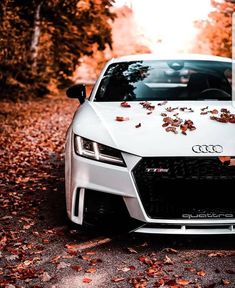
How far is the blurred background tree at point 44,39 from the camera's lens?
612 inches

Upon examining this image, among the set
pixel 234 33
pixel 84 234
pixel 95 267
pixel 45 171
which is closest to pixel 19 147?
pixel 45 171

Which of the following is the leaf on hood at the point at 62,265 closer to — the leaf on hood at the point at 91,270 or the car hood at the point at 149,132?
the leaf on hood at the point at 91,270

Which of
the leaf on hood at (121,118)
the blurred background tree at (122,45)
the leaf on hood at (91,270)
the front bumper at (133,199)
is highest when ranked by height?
the leaf on hood at (121,118)

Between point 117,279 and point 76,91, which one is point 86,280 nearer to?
point 117,279

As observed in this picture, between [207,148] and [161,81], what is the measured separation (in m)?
2.41

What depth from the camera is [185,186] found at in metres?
3.56

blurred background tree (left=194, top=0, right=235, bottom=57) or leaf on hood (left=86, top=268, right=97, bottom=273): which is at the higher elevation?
leaf on hood (left=86, top=268, right=97, bottom=273)

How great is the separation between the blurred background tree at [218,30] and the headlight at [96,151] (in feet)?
49.3

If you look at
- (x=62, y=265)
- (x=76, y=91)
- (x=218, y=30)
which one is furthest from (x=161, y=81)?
(x=218, y=30)

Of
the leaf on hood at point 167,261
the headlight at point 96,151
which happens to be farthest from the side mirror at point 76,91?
the leaf on hood at point 167,261

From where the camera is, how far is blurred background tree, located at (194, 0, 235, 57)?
20.9 meters

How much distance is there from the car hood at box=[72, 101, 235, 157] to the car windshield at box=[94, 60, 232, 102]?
1.99ft

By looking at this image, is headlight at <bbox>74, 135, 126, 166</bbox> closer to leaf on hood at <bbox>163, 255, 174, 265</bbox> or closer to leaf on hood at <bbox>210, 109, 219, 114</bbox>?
leaf on hood at <bbox>163, 255, 174, 265</bbox>

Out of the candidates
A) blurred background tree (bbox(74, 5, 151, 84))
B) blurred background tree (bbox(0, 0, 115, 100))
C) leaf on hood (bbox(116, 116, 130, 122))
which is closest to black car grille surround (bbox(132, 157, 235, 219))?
leaf on hood (bbox(116, 116, 130, 122))
